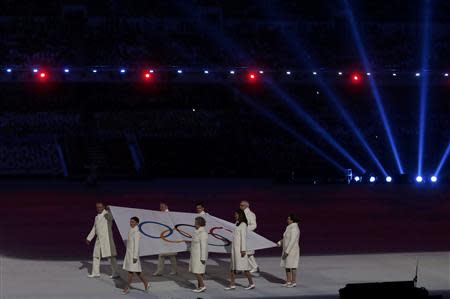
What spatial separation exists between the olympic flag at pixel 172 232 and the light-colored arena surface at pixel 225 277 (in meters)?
0.71

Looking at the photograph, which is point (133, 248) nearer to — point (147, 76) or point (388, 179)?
point (147, 76)

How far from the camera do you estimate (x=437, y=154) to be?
4956 cm

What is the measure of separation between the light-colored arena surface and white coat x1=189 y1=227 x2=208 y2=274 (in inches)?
19.8

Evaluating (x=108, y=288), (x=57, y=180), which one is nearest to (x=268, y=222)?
(x=108, y=288)

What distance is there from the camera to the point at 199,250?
43.9ft

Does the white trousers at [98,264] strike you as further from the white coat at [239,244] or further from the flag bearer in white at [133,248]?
the white coat at [239,244]

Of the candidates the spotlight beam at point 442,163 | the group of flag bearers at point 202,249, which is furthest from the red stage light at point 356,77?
the group of flag bearers at point 202,249

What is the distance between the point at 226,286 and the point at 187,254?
162 inches

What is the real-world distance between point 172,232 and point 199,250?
141cm

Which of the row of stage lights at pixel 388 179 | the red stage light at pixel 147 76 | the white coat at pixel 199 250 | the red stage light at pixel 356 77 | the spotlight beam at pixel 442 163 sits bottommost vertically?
the white coat at pixel 199 250

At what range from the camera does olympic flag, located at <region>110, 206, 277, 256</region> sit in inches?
561

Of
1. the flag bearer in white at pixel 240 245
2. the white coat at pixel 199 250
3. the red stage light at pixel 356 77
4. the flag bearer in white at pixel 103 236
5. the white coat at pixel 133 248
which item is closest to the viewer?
the white coat at pixel 199 250

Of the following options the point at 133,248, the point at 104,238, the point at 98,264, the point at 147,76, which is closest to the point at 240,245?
the point at 133,248

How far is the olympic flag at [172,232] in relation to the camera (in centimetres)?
1426
